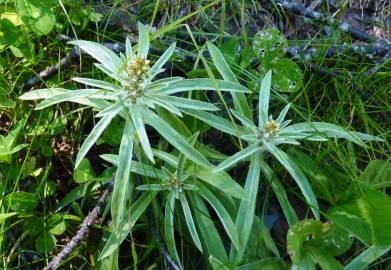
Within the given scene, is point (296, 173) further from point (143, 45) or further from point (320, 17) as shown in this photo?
point (320, 17)

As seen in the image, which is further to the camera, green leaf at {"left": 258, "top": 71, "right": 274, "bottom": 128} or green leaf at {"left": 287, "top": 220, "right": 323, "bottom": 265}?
green leaf at {"left": 258, "top": 71, "right": 274, "bottom": 128}

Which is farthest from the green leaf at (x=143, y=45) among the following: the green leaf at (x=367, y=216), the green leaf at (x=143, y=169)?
the green leaf at (x=367, y=216)

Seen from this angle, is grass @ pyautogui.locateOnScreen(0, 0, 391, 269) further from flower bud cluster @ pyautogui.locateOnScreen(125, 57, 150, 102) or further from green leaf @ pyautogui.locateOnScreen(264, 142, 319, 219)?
flower bud cluster @ pyautogui.locateOnScreen(125, 57, 150, 102)

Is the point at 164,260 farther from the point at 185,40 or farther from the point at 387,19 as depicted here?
the point at 387,19

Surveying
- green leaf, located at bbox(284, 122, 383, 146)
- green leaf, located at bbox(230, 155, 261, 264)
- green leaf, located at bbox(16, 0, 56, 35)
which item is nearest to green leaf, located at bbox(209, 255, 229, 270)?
green leaf, located at bbox(230, 155, 261, 264)

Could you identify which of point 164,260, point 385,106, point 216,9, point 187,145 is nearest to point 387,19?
point 385,106

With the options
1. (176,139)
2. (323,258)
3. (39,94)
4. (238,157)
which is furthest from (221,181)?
(39,94)
